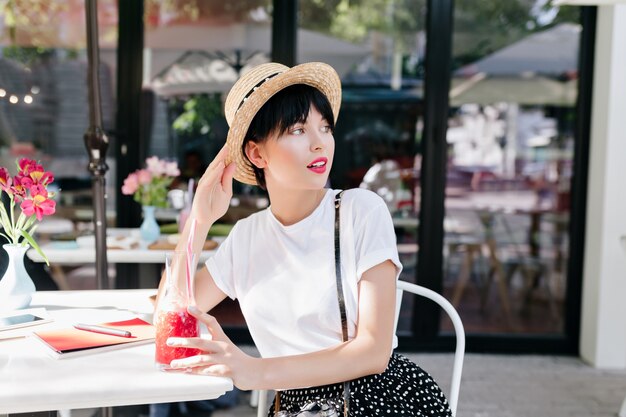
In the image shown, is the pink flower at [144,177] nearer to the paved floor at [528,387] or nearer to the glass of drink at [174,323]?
the paved floor at [528,387]

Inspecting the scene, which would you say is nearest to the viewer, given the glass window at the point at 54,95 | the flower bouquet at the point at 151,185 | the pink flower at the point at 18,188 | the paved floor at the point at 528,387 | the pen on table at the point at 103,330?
the pen on table at the point at 103,330

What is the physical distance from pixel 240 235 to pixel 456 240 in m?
2.85

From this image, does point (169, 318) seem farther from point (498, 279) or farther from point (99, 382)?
point (498, 279)

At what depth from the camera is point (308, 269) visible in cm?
153

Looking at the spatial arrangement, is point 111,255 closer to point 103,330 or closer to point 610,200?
point 103,330

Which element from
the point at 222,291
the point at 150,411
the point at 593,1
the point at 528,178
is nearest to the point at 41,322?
the point at 222,291

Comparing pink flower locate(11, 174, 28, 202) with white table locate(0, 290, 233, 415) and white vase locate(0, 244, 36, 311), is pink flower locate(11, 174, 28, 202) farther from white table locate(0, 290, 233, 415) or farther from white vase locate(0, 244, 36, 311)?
white table locate(0, 290, 233, 415)

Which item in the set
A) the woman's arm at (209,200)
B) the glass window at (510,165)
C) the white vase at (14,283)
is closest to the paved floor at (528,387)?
the glass window at (510,165)

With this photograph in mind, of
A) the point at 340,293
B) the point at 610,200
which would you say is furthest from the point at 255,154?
the point at 610,200

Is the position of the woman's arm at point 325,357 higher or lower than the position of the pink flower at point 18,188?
lower

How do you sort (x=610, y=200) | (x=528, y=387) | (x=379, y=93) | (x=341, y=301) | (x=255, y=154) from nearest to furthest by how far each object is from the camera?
1. (x=341, y=301)
2. (x=255, y=154)
3. (x=528, y=387)
4. (x=610, y=200)
5. (x=379, y=93)

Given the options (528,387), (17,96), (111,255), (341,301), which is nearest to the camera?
(341,301)

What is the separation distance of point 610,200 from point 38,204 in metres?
3.11

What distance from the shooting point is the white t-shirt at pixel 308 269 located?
1493 mm
